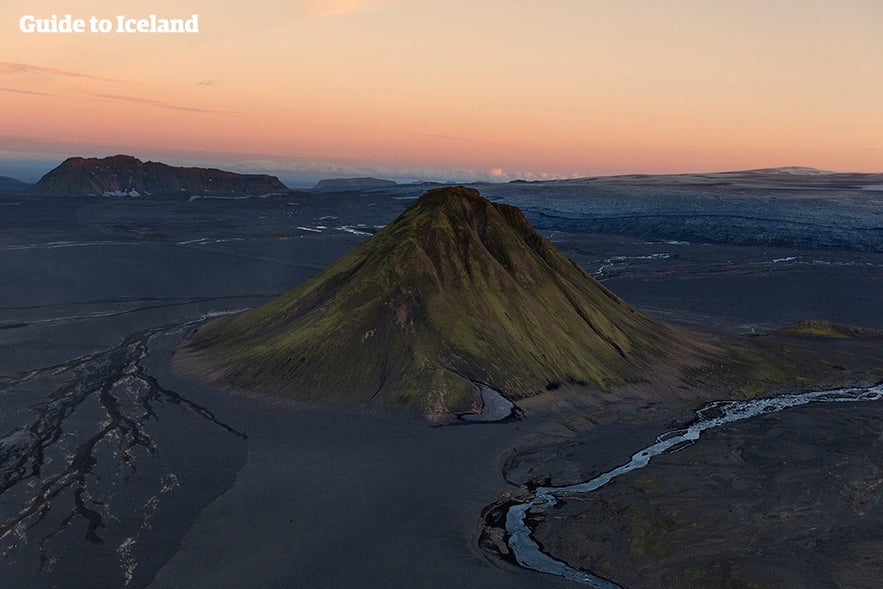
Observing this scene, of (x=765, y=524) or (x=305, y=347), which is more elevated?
(x=305, y=347)

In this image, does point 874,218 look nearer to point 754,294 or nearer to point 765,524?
point 754,294

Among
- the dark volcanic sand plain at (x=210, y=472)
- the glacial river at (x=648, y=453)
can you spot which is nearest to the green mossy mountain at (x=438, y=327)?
the dark volcanic sand plain at (x=210, y=472)

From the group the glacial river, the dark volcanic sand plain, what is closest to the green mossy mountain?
the dark volcanic sand plain

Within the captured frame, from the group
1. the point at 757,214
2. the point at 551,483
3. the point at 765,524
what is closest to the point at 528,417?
the point at 551,483

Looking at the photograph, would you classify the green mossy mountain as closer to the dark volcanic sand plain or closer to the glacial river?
the dark volcanic sand plain

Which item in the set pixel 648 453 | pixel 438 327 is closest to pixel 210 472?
pixel 438 327

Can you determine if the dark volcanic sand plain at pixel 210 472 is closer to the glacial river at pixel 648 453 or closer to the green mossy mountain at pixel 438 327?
the glacial river at pixel 648 453
